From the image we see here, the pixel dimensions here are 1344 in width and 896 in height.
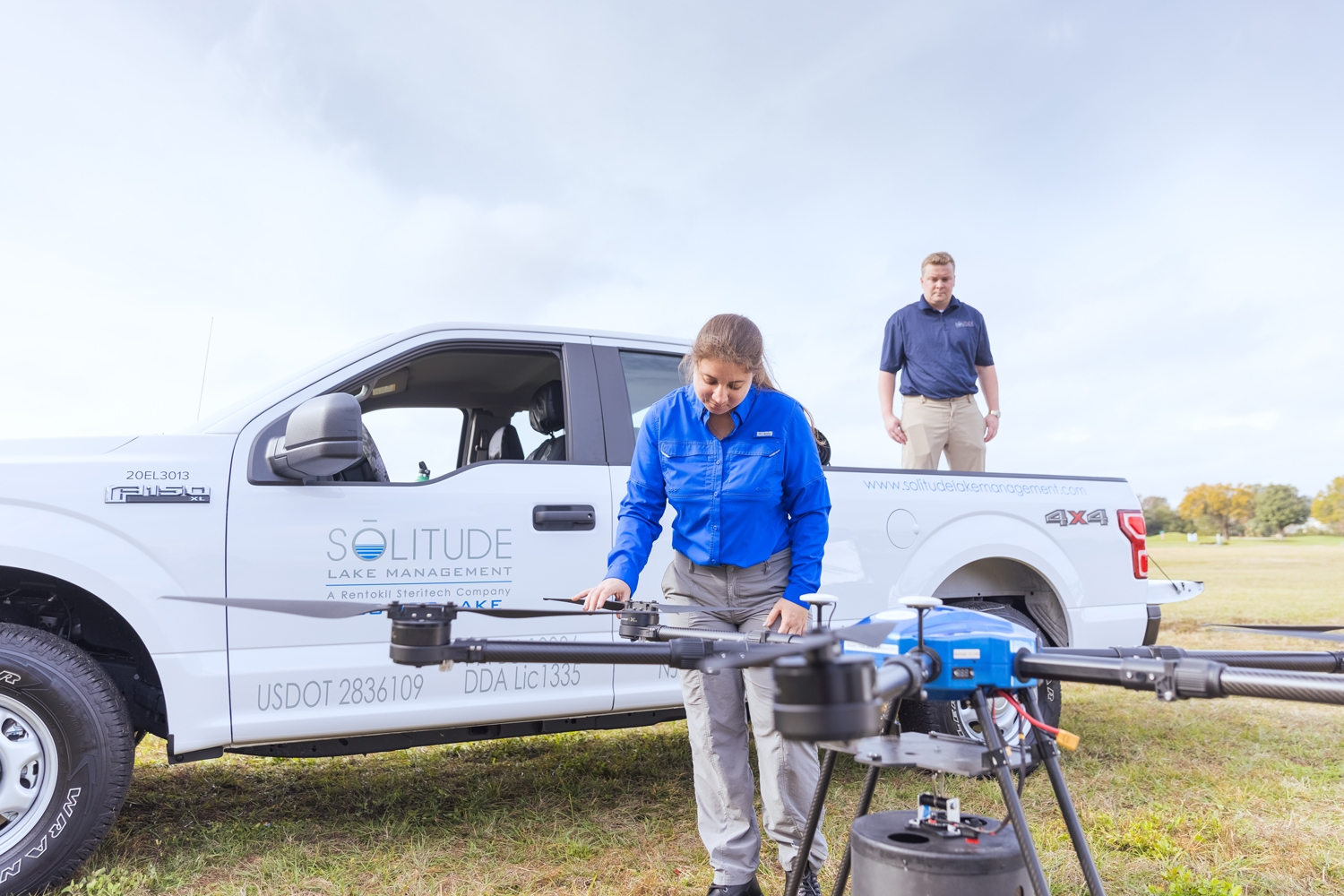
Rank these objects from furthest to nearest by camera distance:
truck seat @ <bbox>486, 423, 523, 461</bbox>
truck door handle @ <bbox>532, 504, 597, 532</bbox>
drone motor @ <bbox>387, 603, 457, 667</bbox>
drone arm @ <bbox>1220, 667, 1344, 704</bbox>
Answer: truck seat @ <bbox>486, 423, 523, 461</bbox> < truck door handle @ <bbox>532, 504, 597, 532</bbox> < drone motor @ <bbox>387, 603, 457, 667</bbox> < drone arm @ <bbox>1220, 667, 1344, 704</bbox>

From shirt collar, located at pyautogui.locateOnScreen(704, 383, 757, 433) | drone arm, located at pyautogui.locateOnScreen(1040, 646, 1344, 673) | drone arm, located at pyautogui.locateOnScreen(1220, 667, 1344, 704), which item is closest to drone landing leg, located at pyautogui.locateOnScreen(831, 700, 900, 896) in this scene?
drone arm, located at pyautogui.locateOnScreen(1040, 646, 1344, 673)

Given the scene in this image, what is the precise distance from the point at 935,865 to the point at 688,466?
1.37 m

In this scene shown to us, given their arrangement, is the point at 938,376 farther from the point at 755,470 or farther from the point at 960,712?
the point at 755,470

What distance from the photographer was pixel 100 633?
3.21 m

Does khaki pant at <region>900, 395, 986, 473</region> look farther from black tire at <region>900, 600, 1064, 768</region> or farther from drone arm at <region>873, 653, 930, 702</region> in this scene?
drone arm at <region>873, 653, 930, 702</region>

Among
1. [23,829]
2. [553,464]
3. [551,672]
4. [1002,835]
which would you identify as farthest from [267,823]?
[1002,835]

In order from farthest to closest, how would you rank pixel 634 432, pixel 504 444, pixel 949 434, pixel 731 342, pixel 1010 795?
pixel 949 434, pixel 504 444, pixel 634 432, pixel 731 342, pixel 1010 795

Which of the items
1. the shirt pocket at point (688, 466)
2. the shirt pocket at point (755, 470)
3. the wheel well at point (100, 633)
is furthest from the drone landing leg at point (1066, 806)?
the wheel well at point (100, 633)

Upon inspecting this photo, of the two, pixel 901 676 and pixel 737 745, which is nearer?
pixel 901 676

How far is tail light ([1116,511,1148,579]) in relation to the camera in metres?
4.48

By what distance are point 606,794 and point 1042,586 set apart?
2.29 metres

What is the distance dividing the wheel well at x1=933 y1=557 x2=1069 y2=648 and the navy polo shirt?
120 centimetres

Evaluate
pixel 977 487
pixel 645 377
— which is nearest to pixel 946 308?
pixel 977 487

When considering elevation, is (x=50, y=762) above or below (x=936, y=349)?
below
